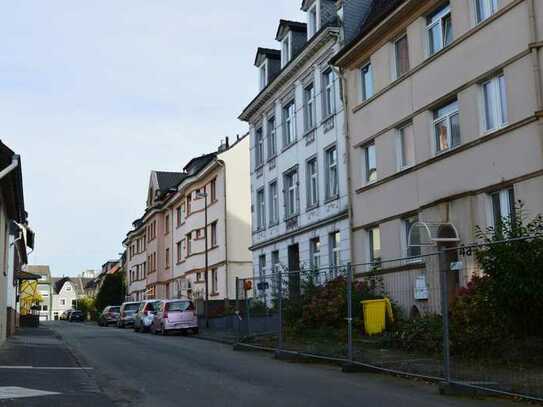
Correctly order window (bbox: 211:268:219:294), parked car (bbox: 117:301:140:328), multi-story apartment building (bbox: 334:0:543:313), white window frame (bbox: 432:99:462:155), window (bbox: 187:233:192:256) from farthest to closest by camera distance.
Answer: window (bbox: 187:233:192:256), parked car (bbox: 117:301:140:328), window (bbox: 211:268:219:294), white window frame (bbox: 432:99:462:155), multi-story apartment building (bbox: 334:0:543:313)

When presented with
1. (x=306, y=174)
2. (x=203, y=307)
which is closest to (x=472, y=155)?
(x=306, y=174)

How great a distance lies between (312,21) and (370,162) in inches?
324

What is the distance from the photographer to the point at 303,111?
102 feet

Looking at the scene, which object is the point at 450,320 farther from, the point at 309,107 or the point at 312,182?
the point at 309,107

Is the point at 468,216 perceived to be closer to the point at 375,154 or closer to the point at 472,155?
the point at 472,155

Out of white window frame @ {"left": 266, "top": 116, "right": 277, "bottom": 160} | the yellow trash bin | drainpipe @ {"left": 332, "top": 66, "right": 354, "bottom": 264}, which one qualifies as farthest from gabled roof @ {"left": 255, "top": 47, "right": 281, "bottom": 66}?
the yellow trash bin

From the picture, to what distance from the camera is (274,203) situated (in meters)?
35.2

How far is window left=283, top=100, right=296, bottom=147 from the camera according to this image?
32.6m

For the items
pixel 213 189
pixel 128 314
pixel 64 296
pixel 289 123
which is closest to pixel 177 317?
pixel 289 123

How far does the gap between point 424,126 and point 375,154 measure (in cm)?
328

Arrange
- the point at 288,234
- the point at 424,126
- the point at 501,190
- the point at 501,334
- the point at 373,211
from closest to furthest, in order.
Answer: the point at 501,334 → the point at 501,190 → the point at 424,126 → the point at 373,211 → the point at 288,234

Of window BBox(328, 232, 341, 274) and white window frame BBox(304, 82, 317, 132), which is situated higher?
white window frame BBox(304, 82, 317, 132)

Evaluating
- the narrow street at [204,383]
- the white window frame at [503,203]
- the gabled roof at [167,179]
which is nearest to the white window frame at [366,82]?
the white window frame at [503,203]

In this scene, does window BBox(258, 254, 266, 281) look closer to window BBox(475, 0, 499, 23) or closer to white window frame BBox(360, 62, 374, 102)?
white window frame BBox(360, 62, 374, 102)
